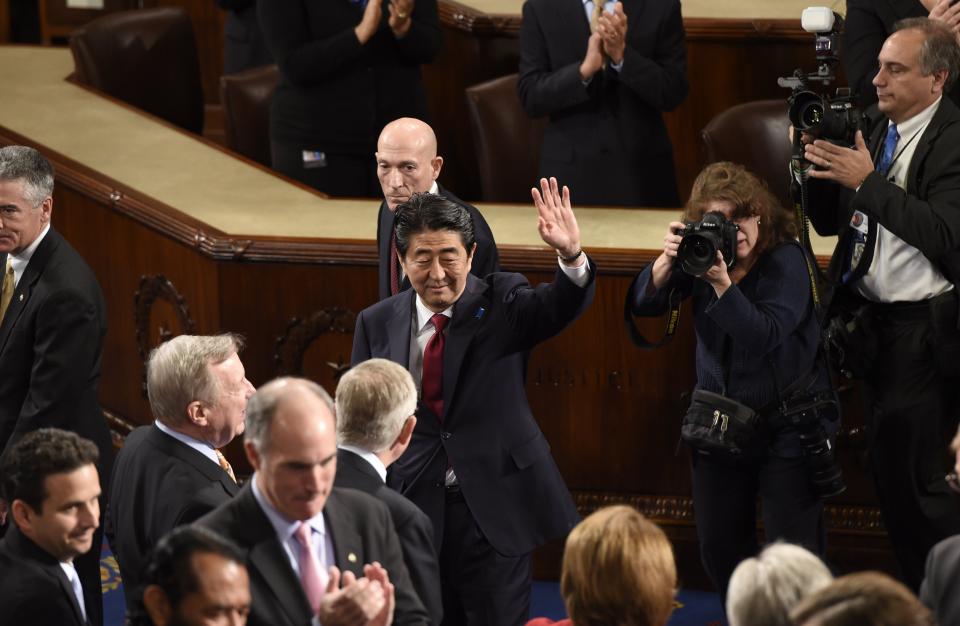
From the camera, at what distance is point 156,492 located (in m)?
3.23

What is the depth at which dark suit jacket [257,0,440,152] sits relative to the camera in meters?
5.45

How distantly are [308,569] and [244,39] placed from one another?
435cm

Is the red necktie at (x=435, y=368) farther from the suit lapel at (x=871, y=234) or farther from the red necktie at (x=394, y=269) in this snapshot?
the suit lapel at (x=871, y=234)

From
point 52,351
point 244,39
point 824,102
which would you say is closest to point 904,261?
point 824,102

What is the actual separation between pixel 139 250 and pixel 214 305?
1.26 ft

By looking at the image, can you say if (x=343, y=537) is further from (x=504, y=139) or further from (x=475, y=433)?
(x=504, y=139)

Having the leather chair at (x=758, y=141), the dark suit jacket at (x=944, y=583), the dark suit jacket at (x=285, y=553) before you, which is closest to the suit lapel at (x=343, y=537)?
the dark suit jacket at (x=285, y=553)

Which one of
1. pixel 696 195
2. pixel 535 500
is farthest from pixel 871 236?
pixel 535 500

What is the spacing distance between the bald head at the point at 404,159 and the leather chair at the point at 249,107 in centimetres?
221

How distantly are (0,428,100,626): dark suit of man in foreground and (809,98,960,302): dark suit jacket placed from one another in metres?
2.05

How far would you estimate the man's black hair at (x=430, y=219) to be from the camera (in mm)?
3691

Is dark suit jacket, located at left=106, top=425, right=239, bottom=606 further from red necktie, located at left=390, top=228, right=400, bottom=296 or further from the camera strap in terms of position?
the camera strap

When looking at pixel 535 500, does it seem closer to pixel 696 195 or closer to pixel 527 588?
pixel 527 588

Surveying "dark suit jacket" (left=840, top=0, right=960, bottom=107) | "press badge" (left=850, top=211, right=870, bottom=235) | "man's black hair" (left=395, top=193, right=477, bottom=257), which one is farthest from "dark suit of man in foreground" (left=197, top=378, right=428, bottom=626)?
"dark suit jacket" (left=840, top=0, right=960, bottom=107)
